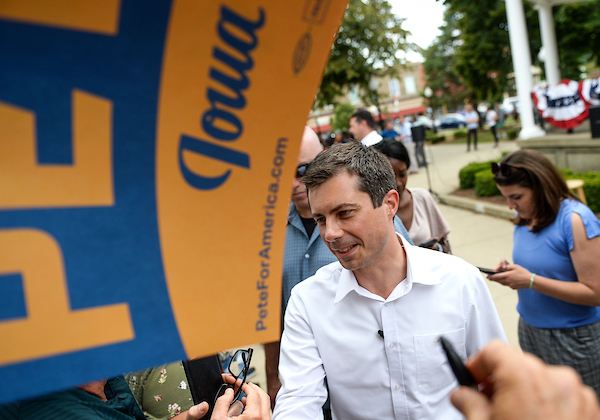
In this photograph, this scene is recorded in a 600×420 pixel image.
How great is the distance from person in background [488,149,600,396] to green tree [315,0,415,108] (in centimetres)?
1531

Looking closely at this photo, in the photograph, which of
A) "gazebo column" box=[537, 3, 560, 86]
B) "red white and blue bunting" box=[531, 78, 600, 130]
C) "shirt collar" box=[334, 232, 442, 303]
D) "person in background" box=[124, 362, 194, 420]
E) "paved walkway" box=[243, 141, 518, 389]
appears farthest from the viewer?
"gazebo column" box=[537, 3, 560, 86]

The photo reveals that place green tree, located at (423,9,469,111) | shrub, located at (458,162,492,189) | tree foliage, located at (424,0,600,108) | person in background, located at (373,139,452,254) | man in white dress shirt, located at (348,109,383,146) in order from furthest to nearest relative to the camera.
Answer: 1. green tree, located at (423,9,469,111)
2. tree foliage, located at (424,0,600,108)
3. shrub, located at (458,162,492,189)
4. man in white dress shirt, located at (348,109,383,146)
5. person in background, located at (373,139,452,254)

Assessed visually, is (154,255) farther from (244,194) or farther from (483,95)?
(483,95)

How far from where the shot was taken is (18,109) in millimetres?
521

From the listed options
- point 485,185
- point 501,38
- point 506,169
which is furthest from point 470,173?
point 501,38

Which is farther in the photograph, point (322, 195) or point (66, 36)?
point (322, 195)

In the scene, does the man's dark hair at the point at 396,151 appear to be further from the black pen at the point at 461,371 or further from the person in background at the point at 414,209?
the black pen at the point at 461,371

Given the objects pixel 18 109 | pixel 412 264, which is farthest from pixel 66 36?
pixel 412 264

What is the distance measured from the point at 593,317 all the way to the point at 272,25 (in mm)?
2763

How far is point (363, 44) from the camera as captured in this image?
18328 mm

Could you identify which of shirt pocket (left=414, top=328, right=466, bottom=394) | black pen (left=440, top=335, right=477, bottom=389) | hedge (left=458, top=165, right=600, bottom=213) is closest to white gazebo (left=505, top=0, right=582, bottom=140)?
hedge (left=458, top=165, right=600, bottom=213)

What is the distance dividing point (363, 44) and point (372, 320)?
60.1 feet

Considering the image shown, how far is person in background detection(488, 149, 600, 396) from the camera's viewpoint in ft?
7.81

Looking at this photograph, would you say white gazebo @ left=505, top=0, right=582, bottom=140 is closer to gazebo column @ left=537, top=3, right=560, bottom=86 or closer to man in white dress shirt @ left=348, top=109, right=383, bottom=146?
gazebo column @ left=537, top=3, right=560, bottom=86
